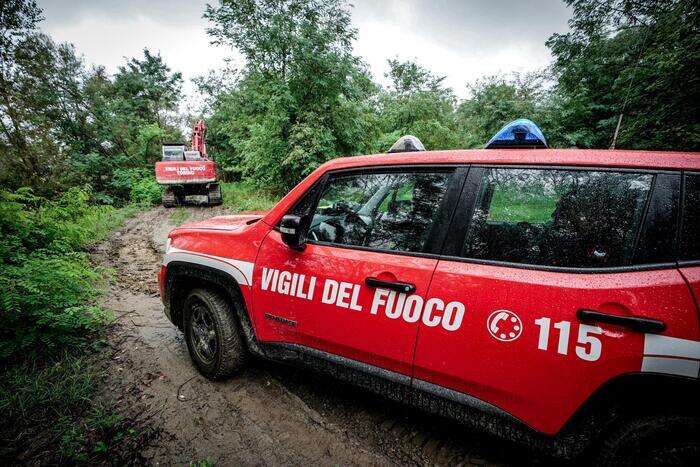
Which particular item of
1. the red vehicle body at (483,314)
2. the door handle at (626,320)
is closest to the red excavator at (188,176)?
the red vehicle body at (483,314)

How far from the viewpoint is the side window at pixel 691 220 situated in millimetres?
1146

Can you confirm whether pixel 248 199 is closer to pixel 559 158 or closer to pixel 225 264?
pixel 225 264

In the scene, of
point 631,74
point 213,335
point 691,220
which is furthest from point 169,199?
point 631,74

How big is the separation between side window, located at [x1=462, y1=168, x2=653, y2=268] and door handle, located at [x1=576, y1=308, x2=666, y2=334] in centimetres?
22

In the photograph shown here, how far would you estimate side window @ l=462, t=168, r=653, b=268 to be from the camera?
1272mm

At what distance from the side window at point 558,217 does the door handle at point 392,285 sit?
0.33 meters

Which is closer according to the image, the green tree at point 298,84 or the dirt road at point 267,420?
the dirt road at point 267,420

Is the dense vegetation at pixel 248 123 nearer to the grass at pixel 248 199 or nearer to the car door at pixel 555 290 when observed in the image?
the grass at pixel 248 199

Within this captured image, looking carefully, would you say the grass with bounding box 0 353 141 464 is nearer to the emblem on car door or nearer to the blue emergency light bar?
the emblem on car door

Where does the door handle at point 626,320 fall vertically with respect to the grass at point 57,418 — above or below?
above

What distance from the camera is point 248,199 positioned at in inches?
469

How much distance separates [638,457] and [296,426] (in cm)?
184

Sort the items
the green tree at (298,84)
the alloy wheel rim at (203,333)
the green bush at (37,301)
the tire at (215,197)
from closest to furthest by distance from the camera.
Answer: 1. the alloy wheel rim at (203,333)
2. the green bush at (37,301)
3. the green tree at (298,84)
4. the tire at (215,197)

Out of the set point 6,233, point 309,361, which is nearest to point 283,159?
point 6,233
